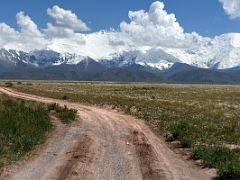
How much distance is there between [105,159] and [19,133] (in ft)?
24.0

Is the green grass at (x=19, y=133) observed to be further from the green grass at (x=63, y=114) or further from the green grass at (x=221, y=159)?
the green grass at (x=221, y=159)

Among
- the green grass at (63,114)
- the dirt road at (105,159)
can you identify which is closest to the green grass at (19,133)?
the dirt road at (105,159)

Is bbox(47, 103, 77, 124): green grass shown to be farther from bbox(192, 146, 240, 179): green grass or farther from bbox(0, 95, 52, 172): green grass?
bbox(192, 146, 240, 179): green grass

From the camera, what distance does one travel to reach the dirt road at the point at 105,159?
18441mm

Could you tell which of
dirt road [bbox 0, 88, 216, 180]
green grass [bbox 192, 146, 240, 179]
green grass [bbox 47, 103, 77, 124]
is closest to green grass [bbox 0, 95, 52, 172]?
dirt road [bbox 0, 88, 216, 180]

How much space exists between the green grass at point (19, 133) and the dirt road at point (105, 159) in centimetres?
67

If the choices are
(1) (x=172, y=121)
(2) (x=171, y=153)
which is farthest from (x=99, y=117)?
(2) (x=171, y=153)

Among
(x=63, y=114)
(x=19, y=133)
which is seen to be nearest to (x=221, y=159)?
(x=19, y=133)

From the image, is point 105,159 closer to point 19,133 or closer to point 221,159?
point 221,159

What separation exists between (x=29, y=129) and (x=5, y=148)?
5.57 meters

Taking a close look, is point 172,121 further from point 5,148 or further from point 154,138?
point 5,148

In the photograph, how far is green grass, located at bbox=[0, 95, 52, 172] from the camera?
72.7 feet

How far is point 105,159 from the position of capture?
21.4 m

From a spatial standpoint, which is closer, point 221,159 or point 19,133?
point 221,159
